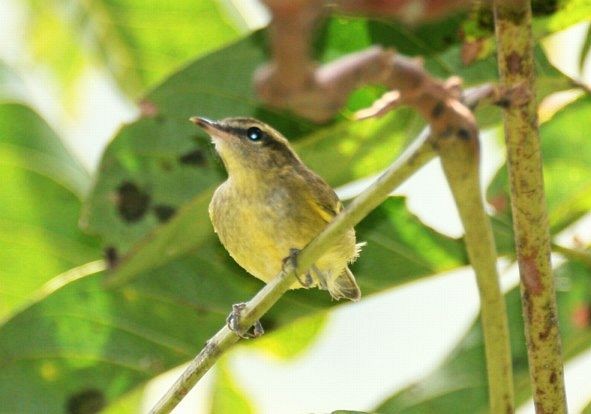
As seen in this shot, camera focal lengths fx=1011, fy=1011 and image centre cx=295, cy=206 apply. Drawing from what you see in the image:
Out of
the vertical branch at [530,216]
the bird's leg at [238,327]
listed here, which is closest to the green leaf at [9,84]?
the bird's leg at [238,327]

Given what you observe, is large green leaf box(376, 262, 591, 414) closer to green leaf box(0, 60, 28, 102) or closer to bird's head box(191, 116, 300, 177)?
bird's head box(191, 116, 300, 177)

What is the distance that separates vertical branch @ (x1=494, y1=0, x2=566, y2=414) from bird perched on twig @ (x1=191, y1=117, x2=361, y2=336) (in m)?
1.46

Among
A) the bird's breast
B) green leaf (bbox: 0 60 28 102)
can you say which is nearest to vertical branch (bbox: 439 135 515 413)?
the bird's breast

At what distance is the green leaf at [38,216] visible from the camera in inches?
142

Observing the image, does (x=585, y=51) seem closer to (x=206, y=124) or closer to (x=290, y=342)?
(x=206, y=124)

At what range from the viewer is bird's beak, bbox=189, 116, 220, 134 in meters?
2.78

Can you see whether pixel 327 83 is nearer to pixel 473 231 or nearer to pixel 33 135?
pixel 473 231

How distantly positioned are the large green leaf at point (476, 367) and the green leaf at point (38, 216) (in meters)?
1.29

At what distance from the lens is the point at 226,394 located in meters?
3.99

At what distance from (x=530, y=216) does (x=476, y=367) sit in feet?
5.98

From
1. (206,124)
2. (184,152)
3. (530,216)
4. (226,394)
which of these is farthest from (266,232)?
(530,216)

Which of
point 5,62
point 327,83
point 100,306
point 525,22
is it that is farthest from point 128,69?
point 327,83

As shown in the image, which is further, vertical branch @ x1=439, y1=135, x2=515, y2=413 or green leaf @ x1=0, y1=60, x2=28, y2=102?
green leaf @ x1=0, y1=60, x2=28, y2=102

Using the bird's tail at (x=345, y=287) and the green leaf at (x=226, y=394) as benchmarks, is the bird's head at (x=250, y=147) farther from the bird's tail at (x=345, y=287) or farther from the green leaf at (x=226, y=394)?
the green leaf at (x=226, y=394)
